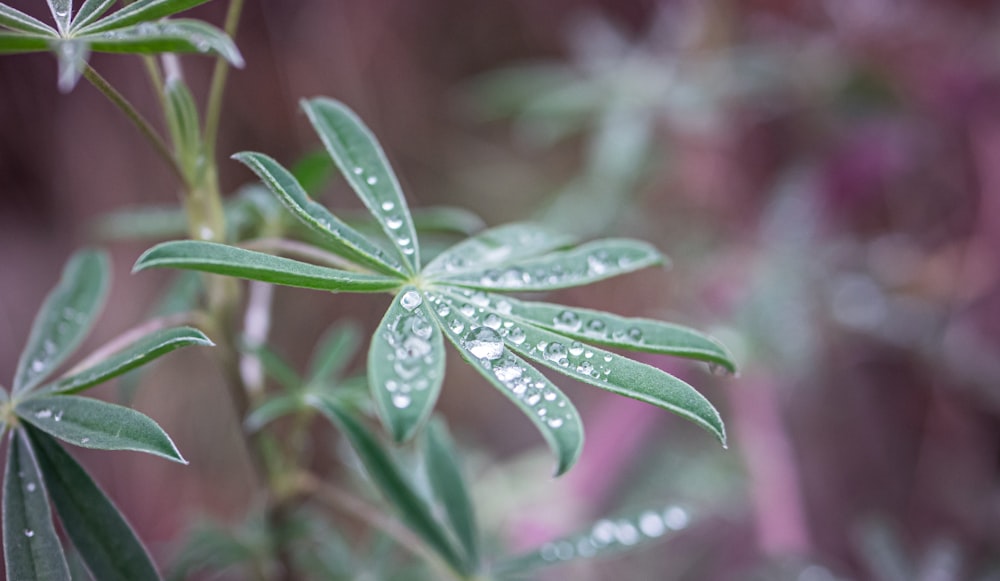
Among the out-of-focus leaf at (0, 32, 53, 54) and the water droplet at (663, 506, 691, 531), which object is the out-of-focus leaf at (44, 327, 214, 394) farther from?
the water droplet at (663, 506, 691, 531)

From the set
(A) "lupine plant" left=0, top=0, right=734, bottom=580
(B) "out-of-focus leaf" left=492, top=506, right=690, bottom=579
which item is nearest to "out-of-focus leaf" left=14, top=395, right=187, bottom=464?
(A) "lupine plant" left=0, top=0, right=734, bottom=580

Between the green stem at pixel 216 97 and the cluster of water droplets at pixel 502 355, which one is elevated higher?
the green stem at pixel 216 97

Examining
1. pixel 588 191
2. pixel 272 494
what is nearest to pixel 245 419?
pixel 272 494

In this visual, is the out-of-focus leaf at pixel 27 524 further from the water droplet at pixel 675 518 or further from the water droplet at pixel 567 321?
the water droplet at pixel 675 518

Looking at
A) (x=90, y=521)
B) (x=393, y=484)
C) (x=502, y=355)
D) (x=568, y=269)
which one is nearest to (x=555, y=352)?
(x=502, y=355)

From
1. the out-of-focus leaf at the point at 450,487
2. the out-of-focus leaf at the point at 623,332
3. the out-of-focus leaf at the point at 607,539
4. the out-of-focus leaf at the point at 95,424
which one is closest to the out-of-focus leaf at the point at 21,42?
the out-of-focus leaf at the point at 95,424

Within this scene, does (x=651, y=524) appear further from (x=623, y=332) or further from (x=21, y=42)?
(x=21, y=42)
